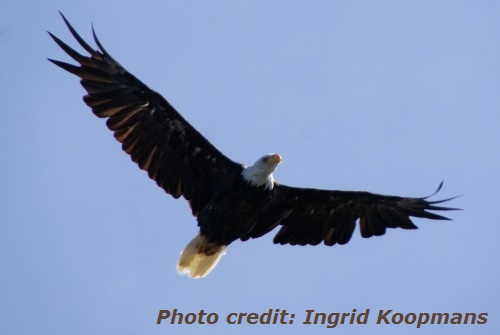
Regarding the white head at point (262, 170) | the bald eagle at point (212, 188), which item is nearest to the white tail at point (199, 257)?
the bald eagle at point (212, 188)

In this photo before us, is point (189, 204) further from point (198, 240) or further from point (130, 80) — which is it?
point (130, 80)

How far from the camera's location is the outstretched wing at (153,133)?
12.1 m

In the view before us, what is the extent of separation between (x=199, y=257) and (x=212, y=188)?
3.14 ft

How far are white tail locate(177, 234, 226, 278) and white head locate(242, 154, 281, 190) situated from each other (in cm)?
98

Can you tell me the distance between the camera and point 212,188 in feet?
40.6

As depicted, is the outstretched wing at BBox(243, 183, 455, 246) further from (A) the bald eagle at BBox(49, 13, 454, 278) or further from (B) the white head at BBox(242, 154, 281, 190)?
(B) the white head at BBox(242, 154, 281, 190)

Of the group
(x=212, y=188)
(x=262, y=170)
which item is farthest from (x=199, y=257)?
(x=262, y=170)

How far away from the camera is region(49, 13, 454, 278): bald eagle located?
476 inches

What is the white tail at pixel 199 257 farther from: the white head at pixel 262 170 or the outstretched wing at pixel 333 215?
the white head at pixel 262 170

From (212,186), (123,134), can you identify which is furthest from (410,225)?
(123,134)

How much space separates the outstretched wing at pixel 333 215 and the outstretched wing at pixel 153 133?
33.4 inches

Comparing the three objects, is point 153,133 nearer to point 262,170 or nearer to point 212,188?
point 212,188

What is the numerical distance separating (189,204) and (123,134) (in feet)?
3.49

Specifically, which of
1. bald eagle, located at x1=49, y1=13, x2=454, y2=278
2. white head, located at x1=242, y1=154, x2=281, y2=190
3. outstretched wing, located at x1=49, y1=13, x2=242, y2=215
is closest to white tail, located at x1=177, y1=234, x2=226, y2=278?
bald eagle, located at x1=49, y1=13, x2=454, y2=278
